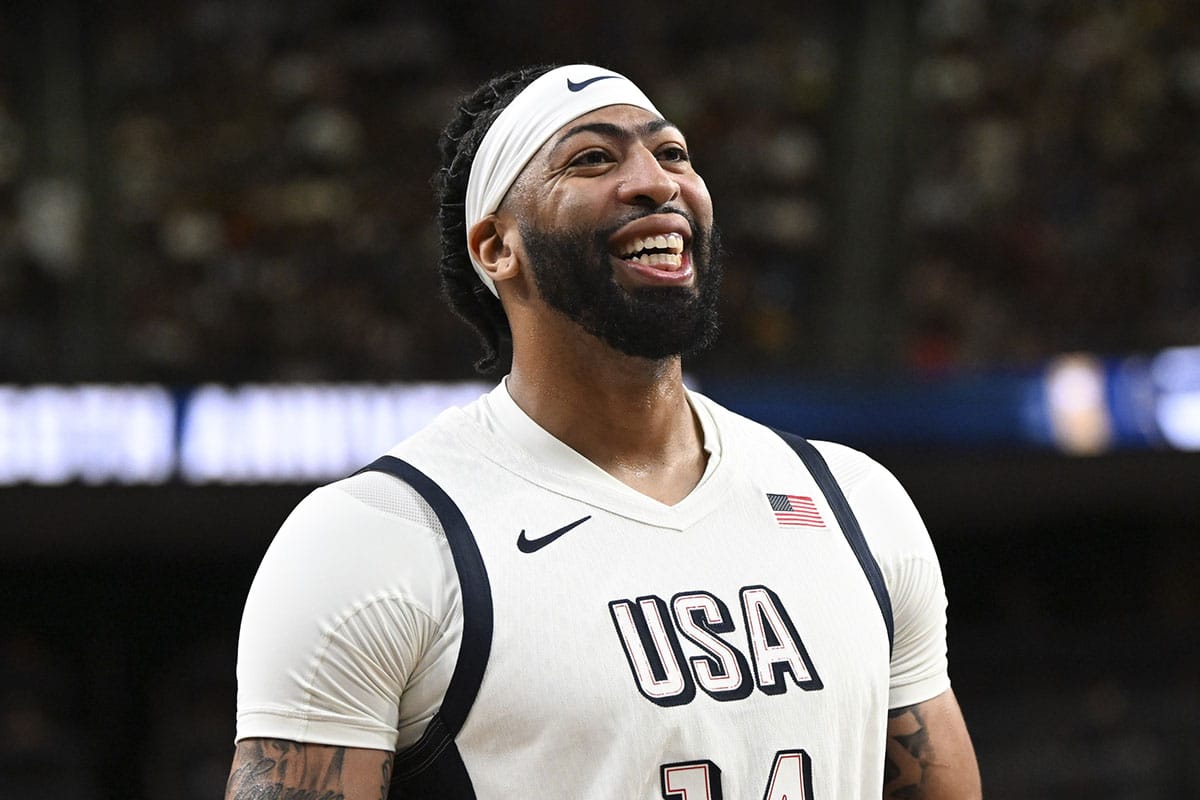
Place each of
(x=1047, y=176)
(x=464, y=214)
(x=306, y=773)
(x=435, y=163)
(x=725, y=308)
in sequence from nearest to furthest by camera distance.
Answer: (x=306, y=773) → (x=464, y=214) → (x=725, y=308) → (x=1047, y=176) → (x=435, y=163)

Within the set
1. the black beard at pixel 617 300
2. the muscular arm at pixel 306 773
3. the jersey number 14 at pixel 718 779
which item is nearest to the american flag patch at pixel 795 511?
the black beard at pixel 617 300

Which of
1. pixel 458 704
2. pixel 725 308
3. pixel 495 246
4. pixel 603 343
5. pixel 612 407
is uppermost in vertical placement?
pixel 495 246

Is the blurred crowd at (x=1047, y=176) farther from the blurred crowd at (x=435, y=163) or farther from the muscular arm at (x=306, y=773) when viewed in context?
the muscular arm at (x=306, y=773)

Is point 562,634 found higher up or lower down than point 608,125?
lower down

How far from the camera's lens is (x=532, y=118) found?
265cm

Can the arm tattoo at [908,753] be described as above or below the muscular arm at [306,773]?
below

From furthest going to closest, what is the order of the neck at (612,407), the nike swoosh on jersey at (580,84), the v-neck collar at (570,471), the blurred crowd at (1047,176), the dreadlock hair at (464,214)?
the blurred crowd at (1047,176)
the dreadlock hair at (464,214)
the nike swoosh on jersey at (580,84)
the neck at (612,407)
the v-neck collar at (570,471)

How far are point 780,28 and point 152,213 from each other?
389 centimetres

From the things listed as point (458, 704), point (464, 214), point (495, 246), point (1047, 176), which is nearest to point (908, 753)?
point (458, 704)

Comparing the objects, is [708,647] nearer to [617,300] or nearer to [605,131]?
[617,300]

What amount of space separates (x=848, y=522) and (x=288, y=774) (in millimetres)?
923

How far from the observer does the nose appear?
2500 mm

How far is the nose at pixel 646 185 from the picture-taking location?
2.50 meters

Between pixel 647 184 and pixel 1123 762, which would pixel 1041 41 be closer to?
pixel 1123 762
